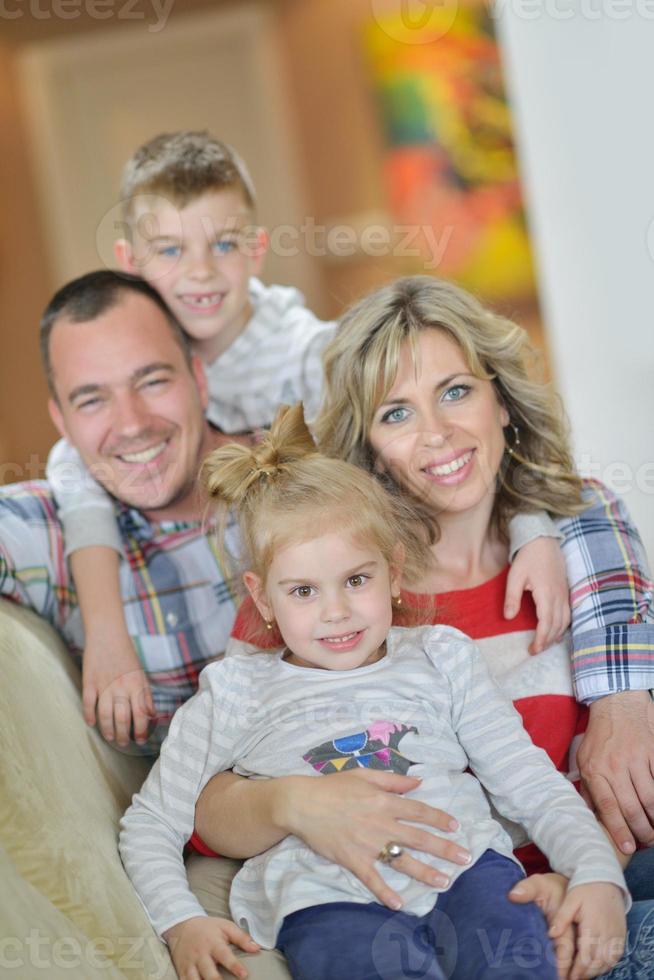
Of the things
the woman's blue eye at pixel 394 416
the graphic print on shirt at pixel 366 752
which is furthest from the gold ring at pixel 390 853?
the woman's blue eye at pixel 394 416

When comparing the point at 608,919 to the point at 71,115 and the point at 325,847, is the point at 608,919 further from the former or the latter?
the point at 71,115

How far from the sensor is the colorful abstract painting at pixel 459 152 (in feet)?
17.3

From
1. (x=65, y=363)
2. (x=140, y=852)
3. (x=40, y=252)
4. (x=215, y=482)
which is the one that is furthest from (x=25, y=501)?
(x=40, y=252)

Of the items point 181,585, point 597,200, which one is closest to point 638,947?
point 181,585

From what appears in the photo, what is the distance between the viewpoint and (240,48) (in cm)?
541

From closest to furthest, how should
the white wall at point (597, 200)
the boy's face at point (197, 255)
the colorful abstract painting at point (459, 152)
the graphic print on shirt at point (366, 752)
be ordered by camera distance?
the graphic print on shirt at point (366, 752) → the boy's face at point (197, 255) → the white wall at point (597, 200) → the colorful abstract painting at point (459, 152)

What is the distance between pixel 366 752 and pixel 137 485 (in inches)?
24.8

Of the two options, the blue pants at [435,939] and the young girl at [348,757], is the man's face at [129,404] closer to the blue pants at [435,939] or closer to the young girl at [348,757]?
the young girl at [348,757]

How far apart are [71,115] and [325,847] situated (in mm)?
4988

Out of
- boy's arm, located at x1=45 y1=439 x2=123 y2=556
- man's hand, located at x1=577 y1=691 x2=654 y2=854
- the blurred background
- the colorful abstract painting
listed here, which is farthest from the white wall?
the colorful abstract painting

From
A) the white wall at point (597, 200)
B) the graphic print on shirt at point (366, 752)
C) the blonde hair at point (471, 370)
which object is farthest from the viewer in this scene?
the white wall at point (597, 200)

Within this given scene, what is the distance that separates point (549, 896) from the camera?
1.04 metres

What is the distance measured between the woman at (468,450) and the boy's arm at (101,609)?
1.13 ft

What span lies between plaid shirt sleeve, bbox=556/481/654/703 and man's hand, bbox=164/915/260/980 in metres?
0.50
